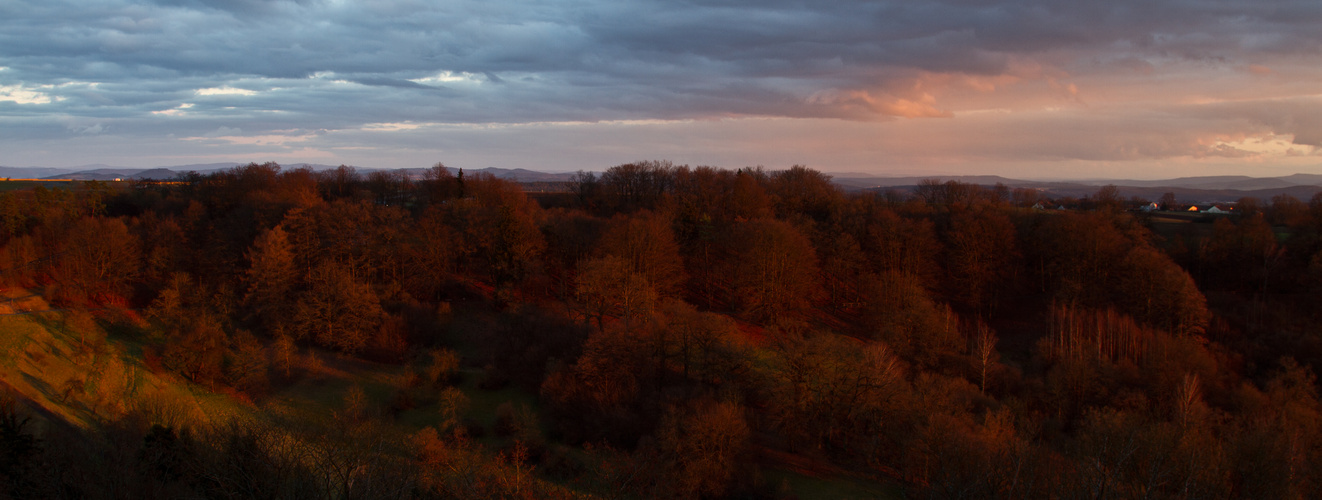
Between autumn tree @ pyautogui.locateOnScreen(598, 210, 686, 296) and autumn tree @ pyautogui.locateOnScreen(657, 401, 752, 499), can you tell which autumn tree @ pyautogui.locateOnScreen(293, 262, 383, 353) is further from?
autumn tree @ pyautogui.locateOnScreen(657, 401, 752, 499)

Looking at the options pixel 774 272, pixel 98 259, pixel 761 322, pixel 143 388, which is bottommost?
pixel 143 388

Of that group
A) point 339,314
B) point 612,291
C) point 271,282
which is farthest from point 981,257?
point 271,282

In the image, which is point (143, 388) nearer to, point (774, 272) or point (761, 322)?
point (761, 322)

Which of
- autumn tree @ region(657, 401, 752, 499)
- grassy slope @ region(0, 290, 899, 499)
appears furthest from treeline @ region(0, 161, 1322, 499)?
grassy slope @ region(0, 290, 899, 499)

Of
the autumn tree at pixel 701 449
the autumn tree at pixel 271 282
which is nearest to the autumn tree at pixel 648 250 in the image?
the autumn tree at pixel 701 449

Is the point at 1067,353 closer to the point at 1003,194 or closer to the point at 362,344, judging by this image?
the point at 362,344

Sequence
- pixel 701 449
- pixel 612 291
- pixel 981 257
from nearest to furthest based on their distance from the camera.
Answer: pixel 701 449 < pixel 612 291 < pixel 981 257

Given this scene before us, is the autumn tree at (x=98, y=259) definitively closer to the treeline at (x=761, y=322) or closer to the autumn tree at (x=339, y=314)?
the treeline at (x=761, y=322)

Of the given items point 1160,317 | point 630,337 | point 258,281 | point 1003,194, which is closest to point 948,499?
point 630,337
